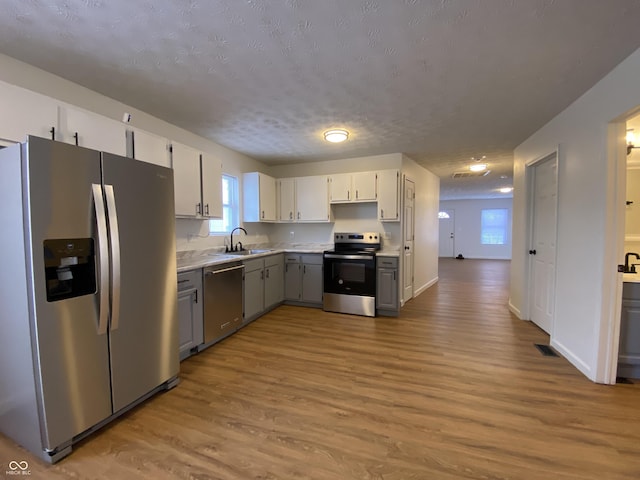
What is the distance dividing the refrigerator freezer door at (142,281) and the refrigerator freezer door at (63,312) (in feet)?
0.35

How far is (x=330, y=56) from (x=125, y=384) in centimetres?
261

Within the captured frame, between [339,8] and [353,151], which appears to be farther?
[353,151]

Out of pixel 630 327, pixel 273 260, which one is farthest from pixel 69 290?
pixel 630 327

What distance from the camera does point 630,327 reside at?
2326 mm

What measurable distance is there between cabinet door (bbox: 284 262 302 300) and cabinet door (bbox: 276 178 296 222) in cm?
83

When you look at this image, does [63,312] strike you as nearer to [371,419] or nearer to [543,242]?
[371,419]

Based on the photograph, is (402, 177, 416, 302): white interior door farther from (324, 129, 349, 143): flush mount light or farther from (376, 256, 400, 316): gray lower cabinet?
(324, 129, 349, 143): flush mount light

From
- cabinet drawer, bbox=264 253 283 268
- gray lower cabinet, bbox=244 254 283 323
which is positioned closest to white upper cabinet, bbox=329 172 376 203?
cabinet drawer, bbox=264 253 283 268

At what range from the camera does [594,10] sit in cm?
153

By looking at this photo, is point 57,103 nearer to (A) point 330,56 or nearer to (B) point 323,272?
(A) point 330,56

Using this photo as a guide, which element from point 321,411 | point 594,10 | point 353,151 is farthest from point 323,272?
point 594,10

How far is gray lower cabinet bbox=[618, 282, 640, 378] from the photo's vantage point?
2.31 m

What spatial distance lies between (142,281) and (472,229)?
11602 millimetres

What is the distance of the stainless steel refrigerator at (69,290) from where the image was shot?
1470 mm
